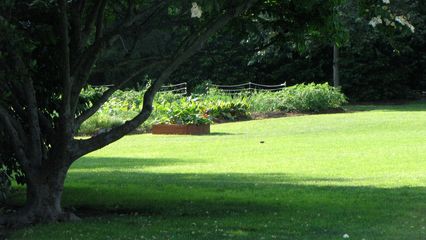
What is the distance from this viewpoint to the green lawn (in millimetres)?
8328

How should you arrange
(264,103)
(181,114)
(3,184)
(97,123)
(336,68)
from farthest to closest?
1. (336,68)
2. (264,103)
3. (97,123)
4. (181,114)
5. (3,184)

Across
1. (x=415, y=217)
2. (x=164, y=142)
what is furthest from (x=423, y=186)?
(x=164, y=142)

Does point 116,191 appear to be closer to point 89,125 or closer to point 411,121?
point 89,125

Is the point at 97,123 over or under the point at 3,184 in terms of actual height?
under

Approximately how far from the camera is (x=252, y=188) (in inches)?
474

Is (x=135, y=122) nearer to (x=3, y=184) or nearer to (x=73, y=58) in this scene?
(x=73, y=58)

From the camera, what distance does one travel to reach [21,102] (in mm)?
9398

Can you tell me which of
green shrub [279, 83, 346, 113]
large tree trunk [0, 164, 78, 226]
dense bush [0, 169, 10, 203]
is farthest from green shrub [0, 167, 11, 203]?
green shrub [279, 83, 346, 113]

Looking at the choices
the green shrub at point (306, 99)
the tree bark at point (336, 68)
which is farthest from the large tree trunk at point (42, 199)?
the tree bark at point (336, 68)

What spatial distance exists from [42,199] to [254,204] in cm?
277

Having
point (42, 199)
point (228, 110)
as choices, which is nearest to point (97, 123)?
point (228, 110)

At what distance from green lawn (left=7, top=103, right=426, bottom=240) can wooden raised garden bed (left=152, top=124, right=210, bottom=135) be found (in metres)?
1.02

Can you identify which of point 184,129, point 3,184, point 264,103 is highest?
point 3,184

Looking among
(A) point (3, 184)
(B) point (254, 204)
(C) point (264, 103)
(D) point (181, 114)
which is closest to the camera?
(A) point (3, 184)
